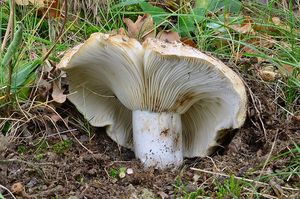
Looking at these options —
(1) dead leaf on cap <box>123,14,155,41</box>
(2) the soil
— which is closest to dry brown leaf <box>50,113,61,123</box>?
(2) the soil

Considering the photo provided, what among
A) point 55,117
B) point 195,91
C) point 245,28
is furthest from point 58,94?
point 245,28

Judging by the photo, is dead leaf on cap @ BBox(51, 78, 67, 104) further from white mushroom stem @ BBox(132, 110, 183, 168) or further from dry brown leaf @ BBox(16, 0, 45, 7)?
dry brown leaf @ BBox(16, 0, 45, 7)

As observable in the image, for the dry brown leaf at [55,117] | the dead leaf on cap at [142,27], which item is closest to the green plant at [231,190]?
the dry brown leaf at [55,117]

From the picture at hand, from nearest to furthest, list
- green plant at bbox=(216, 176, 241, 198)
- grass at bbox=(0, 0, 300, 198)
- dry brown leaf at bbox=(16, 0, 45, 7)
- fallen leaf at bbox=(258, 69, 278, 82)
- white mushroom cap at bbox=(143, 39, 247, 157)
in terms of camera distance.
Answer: green plant at bbox=(216, 176, 241, 198), white mushroom cap at bbox=(143, 39, 247, 157), grass at bbox=(0, 0, 300, 198), fallen leaf at bbox=(258, 69, 278, 82), dry brown leaf at bbox=(16, 0, 45, 7)

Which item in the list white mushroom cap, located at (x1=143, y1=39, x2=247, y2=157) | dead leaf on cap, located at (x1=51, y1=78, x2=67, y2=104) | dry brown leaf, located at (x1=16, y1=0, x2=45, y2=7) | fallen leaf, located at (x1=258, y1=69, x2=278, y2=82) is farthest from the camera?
dry brown leaf, located at (x1=16, y1=0, x2=45, y2=7)

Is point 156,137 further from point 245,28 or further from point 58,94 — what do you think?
point 245,28

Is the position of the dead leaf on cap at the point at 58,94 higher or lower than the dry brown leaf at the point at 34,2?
lower

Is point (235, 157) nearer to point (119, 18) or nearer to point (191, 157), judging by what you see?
point (191, 157)

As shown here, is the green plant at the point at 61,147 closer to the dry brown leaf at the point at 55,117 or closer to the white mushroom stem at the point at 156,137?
the dry brown leaf at the point at 55,117
